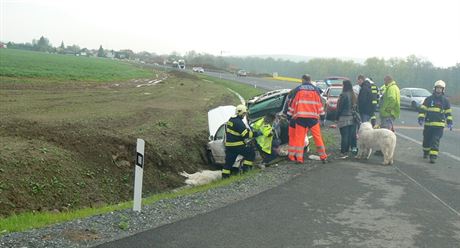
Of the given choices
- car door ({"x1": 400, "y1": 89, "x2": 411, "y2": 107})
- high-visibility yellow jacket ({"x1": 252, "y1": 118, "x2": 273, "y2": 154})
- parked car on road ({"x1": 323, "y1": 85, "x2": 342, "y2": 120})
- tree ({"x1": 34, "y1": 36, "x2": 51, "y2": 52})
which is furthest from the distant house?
high-visibility yellow jacket ({"x1": 252, "y1": 118, "x2": 273, "y2": 154})

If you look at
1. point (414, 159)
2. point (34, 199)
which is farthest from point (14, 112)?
point (414, 159)

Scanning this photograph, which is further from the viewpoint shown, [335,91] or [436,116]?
[335,91]

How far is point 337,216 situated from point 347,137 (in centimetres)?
593

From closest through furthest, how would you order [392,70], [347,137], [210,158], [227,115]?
[347,137] < [210,158] < [227,115] < [392,70]

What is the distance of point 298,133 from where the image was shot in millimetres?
10672

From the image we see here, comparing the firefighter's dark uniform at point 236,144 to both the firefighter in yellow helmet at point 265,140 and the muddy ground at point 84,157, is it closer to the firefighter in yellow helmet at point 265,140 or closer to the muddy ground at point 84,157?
the firefighter in yellow helmet at point 265,140

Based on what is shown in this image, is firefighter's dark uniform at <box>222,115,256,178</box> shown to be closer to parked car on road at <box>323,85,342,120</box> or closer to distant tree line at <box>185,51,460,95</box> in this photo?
parked car on road at <box>323,85,342,120</box>

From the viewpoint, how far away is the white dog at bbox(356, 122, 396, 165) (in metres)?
10.9

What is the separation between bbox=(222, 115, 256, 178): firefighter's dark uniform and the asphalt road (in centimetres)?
A: 174

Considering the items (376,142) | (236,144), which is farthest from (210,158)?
(376,142)

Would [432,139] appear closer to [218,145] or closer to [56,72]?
[218,145]

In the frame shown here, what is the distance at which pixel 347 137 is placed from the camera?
12.4 meters

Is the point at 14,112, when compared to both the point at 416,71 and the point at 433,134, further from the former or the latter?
the point at 416,71

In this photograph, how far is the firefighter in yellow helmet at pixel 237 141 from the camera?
10.5 meters
